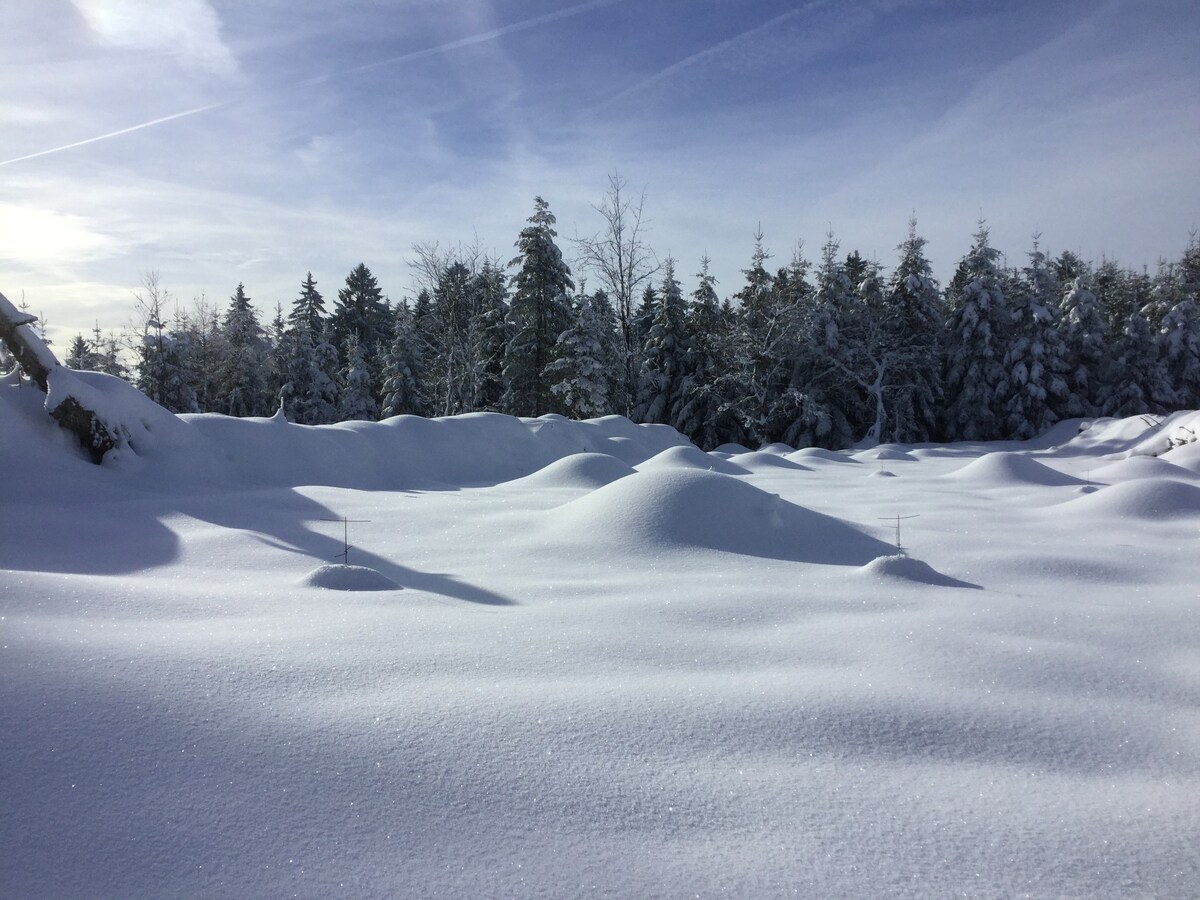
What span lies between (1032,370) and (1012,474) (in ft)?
48.8

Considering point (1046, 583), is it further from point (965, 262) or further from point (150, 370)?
point (150, 370)

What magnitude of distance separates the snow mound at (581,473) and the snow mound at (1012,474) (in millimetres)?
6902

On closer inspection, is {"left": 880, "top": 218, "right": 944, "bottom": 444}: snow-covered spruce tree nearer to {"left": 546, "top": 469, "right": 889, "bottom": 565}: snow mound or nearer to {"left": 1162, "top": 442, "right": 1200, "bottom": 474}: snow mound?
{"left": 1162, "top": 442, "right": 1200, "bottom": 474}: snow mound

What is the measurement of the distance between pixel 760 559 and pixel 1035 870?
4.86 m

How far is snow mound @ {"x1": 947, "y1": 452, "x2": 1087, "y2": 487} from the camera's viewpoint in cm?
1369

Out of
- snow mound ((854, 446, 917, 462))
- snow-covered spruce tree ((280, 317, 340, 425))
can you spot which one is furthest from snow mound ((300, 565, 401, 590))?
snow-covered spruce tree ((280, 317, 340, 425))

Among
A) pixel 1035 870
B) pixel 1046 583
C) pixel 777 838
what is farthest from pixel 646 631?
pixel 1046 583

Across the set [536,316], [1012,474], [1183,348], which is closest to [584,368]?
[536,316]

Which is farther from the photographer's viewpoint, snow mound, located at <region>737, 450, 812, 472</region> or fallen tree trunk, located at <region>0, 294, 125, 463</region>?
snow mound, located at <region>737, 450, 812, 472</region>

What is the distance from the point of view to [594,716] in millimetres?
2982

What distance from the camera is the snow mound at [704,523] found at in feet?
24.2

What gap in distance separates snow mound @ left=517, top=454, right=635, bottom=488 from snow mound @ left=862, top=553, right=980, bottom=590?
20.9 feet

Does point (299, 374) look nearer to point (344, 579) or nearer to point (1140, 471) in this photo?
point (344, 579)

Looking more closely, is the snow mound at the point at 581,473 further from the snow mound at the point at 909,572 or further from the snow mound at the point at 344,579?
the snow mound at the point at 344,579
